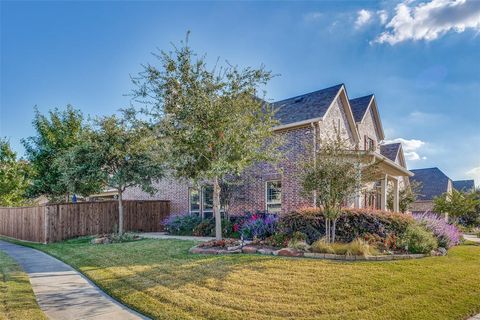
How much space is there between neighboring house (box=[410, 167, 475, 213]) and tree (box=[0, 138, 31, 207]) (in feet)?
109

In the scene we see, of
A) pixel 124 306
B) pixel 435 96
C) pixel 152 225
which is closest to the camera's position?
pixel 124 306

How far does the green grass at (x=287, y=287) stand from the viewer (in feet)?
16.1

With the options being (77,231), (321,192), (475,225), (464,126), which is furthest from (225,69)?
(475,225)

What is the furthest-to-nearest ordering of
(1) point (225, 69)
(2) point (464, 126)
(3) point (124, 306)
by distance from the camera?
(2) point (464, 126)
(1) point (225, 69)
(3) point (124, 306)

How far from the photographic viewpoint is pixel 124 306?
529 centimetres

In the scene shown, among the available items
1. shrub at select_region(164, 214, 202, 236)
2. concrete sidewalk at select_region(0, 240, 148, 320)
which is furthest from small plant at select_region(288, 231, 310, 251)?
shrub at select_region(164, 214, 202, 236)

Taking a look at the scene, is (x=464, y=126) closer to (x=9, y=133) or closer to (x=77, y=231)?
(x=77, y=231)

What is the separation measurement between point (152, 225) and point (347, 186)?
44.9 feet

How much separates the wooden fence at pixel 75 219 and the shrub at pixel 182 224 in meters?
2.54

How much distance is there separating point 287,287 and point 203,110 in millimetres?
5929

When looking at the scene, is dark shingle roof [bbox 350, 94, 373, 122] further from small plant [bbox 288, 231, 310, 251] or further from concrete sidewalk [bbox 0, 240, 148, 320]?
concrete sidewalk [bbox 0, 240, 148, 320]

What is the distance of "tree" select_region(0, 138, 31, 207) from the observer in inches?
890

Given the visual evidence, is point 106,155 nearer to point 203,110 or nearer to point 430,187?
point 203,110

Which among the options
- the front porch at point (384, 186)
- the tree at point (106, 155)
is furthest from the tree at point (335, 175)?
the tree at point (106, 155)
